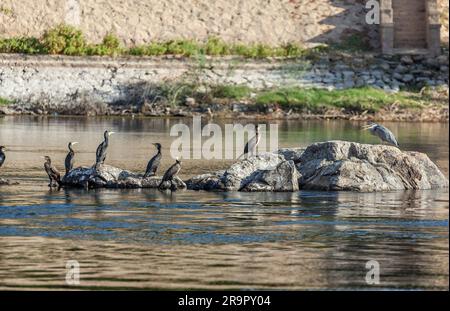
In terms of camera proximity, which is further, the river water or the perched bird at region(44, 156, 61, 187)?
the perched bird at region(44, 156, 61, 187)


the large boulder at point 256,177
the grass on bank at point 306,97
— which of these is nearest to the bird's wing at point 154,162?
the large boulder at point 256,177

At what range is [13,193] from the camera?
32.9m

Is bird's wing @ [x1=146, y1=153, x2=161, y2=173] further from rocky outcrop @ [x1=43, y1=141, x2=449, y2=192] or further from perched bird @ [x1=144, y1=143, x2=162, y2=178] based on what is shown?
rocky outcrop @ [x1=43, y1=141, x2=449, y2=192]

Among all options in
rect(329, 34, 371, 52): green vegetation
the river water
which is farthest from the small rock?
the river water

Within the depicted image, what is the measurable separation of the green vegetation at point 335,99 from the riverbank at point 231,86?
0.04 m

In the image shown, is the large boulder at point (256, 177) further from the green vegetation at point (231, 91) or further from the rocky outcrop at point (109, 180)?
the green vegetation at point (231, 91)

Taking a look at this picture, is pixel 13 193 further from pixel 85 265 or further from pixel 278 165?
pixel 85 265

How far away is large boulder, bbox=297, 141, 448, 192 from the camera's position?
3425 centimetres

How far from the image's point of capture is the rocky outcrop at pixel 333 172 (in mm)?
34125

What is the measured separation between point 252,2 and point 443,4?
367 inches

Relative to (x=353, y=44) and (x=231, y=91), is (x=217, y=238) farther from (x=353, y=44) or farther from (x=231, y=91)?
(x=353, y=44)

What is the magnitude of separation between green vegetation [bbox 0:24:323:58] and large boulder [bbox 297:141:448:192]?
33715 mm

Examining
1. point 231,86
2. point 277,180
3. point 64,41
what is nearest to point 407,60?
point 231,86

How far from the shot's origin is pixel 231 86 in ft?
218
